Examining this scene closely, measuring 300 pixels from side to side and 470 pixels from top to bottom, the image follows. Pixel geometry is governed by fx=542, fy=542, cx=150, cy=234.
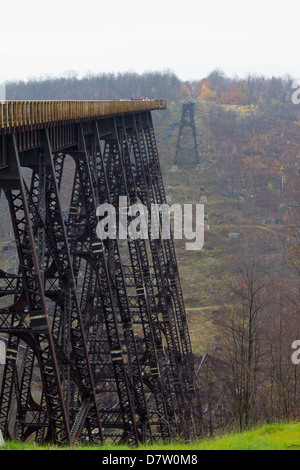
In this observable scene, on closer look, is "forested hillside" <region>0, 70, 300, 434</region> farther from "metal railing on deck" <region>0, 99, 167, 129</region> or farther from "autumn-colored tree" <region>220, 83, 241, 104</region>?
"metal railing on deck" <region>0, 99, 167, 129</region>

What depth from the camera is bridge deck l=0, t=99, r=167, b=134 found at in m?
8.74

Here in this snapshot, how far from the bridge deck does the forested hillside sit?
33.7ft

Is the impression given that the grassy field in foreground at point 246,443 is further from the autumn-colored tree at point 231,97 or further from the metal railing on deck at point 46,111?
the autumn-colored tree at point 231,97

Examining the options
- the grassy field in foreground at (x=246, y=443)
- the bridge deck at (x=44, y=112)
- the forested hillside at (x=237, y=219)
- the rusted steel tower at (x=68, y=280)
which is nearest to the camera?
the bridge deck at (x=44, y=112)

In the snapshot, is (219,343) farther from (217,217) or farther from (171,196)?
(171,196)

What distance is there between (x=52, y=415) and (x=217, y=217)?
172 feet

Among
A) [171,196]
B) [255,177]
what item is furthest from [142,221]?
[255,177]

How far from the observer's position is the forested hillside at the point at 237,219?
1257 inches

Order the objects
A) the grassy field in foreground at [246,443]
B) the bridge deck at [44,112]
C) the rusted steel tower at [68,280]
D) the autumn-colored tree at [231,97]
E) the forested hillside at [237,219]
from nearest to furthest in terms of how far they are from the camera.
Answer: the bridge deck at [44,112] < the grassy field in foreground at [246,443] < the rusted steel tower at [68,280] < the forested hillside at [237,219] < the autumn-colored tree at [231,97]

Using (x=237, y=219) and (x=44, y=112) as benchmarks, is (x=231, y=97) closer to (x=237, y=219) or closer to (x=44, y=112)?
(x=237, y=219)

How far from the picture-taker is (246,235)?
5803 cm

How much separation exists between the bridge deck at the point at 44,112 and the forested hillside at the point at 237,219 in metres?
10.3

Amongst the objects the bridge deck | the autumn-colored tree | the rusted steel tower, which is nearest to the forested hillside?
the autumn-colored tree

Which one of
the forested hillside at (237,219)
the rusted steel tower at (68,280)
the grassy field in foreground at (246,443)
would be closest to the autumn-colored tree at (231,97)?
the forested hillside at (237,219)
